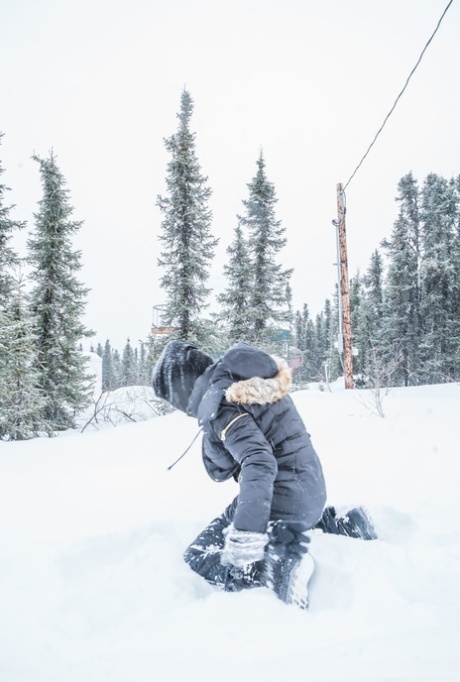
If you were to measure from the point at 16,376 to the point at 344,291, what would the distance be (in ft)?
30.7

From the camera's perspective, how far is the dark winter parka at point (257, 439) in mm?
1767

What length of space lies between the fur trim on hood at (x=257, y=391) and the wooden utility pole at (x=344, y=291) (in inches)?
342

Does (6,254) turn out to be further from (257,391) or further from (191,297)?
(257,391)

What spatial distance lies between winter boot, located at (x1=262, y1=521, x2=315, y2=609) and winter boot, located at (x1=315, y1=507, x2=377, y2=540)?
472 millimetres

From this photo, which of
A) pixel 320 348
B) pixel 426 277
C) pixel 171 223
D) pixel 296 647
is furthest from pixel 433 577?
pixel 320 348

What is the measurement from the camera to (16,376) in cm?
1047

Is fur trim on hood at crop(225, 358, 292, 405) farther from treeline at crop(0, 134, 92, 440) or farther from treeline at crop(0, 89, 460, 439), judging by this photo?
treeline at crop(0, 134, 92, 440)

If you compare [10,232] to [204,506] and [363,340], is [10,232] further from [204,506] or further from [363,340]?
[363,340]

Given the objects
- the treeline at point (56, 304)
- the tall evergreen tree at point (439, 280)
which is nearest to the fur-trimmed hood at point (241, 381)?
the treeline at point (56, 304)

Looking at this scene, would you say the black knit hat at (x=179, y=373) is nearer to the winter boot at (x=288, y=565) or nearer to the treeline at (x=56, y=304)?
the winter boot at (x=288, y=565)

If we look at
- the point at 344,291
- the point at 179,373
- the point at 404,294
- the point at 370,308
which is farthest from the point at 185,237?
the point at 370,308

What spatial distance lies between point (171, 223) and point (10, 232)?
21.3 ft

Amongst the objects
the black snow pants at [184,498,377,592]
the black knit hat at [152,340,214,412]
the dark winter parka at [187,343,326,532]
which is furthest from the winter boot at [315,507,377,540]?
the black knit hat at [152,340,214,412]

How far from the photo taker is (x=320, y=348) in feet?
184
